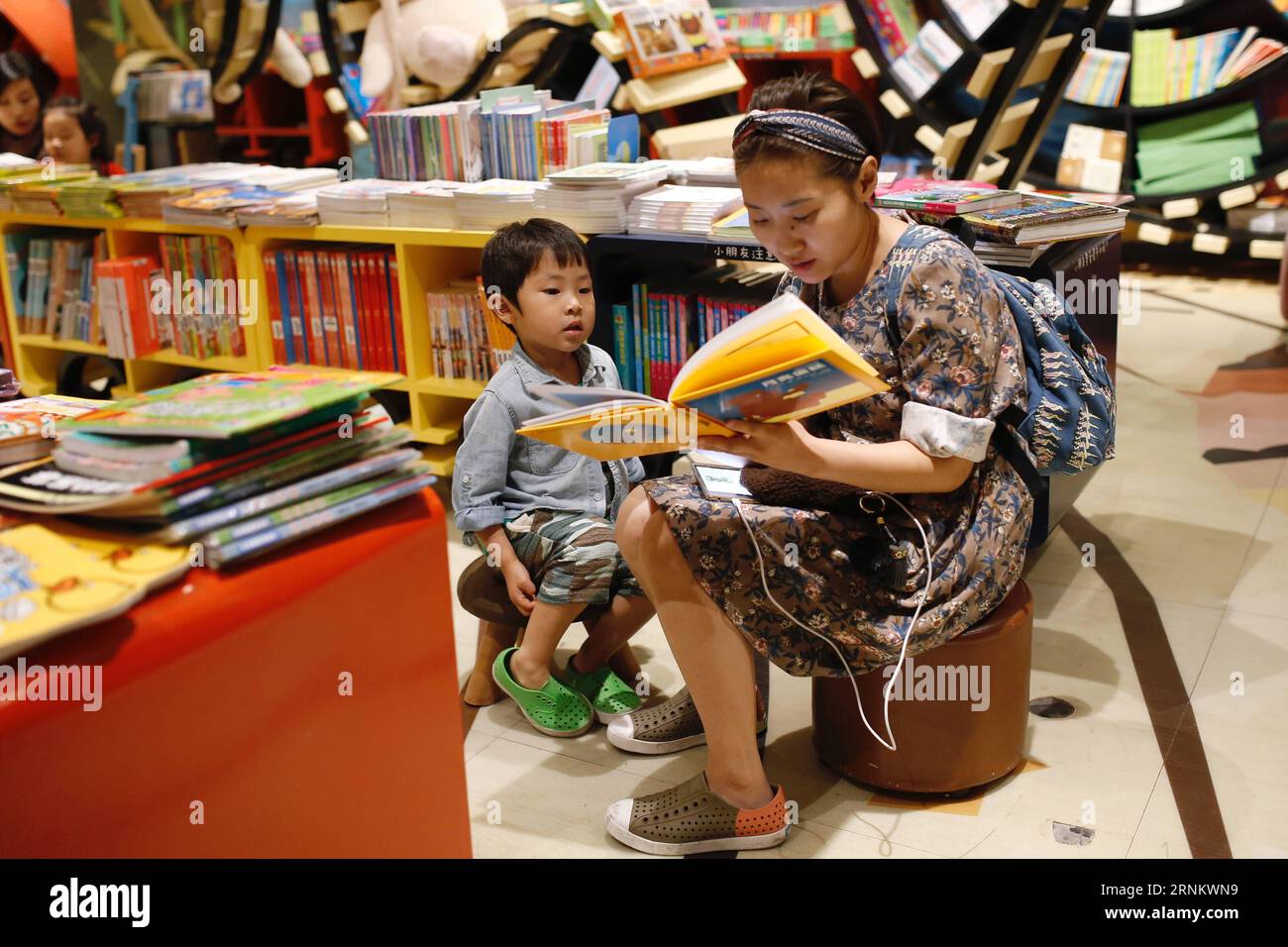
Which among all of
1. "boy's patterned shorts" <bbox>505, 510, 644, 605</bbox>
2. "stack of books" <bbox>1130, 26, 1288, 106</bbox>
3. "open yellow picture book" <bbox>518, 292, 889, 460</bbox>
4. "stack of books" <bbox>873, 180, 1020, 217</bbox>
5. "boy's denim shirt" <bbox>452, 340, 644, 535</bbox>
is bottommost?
"boy's patterned shorts" <bbox>505, 510, 644, 605</bbox>

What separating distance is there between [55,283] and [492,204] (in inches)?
79.0

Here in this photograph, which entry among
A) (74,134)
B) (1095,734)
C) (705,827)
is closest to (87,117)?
(74,134)

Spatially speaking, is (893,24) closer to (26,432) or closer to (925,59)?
(925,59)

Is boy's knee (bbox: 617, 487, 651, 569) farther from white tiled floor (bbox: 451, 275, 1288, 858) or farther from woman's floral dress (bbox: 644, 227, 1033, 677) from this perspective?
white tiled floor (bbox: 451, 275, 1288, 858)

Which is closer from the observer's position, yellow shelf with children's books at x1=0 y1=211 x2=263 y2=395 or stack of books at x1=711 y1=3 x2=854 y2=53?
yellow shelf with children's books at x1=0 y1=211 x2=263 y2=395

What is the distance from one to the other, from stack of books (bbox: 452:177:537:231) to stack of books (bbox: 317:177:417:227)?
26 cm

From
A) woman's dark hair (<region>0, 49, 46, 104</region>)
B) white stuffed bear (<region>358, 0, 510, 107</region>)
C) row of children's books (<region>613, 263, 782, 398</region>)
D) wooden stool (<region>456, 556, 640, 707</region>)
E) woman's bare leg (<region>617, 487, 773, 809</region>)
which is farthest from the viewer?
woman's dark hair (<region>0, 49, 46, 104</region>)

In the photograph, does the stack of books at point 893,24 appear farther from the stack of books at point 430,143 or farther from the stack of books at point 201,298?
the stack of books at point 201,298

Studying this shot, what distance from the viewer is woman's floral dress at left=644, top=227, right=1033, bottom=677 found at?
1.88 metres

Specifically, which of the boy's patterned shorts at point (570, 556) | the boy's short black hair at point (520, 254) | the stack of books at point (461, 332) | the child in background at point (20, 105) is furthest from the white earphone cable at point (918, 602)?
the child in background at point (20, 105)

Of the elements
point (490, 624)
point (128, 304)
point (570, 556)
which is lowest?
point (490, 624)

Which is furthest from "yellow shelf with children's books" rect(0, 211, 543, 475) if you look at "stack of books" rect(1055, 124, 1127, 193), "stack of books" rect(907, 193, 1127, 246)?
"stack of books" rect(1055, 124, 1127, 193)

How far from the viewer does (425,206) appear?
3537 millimetres
